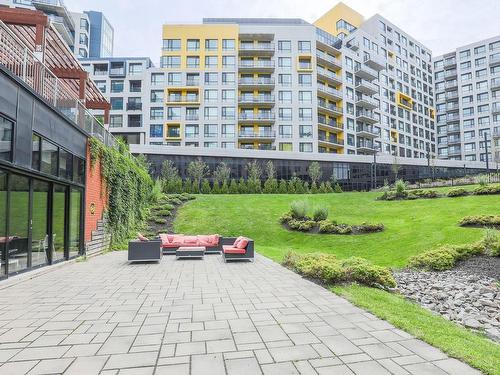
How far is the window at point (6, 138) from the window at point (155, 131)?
1752 inches

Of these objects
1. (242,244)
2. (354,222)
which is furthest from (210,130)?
(242,244)

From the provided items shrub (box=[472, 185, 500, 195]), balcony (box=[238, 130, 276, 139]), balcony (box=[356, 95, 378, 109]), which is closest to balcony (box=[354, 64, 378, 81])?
balcony (box=[356, 95, 378, 109])

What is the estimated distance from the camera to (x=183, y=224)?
867 inches

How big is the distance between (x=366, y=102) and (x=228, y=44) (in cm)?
2431

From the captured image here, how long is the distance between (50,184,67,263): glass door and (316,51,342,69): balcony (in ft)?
161

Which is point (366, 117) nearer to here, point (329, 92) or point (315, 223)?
point (329, 92)

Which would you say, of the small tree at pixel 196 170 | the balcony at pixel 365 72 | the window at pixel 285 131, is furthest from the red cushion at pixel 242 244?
the balcony at pixel 365 72

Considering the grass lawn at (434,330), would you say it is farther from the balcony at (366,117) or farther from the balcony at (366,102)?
the balcony at (366,102)

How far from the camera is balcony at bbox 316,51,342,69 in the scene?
52.5m

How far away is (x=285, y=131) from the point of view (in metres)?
50.3

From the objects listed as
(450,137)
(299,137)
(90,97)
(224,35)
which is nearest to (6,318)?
(90,97)

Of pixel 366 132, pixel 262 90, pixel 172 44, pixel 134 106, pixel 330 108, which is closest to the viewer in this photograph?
pixel 262 90

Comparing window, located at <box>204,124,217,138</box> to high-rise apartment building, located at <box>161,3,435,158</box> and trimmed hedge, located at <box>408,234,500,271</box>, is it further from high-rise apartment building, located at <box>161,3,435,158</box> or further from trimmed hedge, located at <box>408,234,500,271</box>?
trimmed hedge, located at <box>408,234,500,271</box>

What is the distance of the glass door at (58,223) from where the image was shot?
10219 mm
